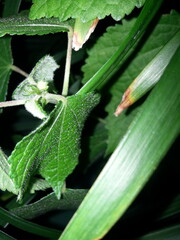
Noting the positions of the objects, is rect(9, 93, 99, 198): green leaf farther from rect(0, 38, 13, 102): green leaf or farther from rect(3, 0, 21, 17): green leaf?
rect(3, 0, 21, 17): green leaf

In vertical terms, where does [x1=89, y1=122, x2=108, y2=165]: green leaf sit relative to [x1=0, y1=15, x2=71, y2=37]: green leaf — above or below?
below

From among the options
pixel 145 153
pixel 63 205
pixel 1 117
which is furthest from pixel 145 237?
pixel 145 153

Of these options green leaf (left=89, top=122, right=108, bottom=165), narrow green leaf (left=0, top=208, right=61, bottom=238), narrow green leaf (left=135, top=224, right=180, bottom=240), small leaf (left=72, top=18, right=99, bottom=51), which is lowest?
narrow green leaf (left=135, top=224, right=180, bottom=240)

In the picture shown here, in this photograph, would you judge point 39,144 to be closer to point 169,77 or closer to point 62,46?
point 169,77

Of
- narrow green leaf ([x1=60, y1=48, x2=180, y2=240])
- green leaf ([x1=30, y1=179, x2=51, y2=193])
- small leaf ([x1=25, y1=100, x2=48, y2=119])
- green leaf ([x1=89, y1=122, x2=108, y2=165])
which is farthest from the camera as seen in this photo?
green leaf ([x1=89, y1=122, x2=108, y2=165])

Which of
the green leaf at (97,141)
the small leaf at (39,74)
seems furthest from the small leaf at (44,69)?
the green leaf at (97,141)

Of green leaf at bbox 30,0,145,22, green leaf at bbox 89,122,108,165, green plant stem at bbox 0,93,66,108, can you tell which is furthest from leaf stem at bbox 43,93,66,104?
green leaf at bbox 89,122,108,165
